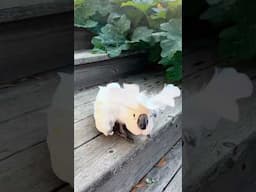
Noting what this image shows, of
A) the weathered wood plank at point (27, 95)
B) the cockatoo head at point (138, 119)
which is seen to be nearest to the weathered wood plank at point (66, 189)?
the weathered wood plank at point (27, 95)

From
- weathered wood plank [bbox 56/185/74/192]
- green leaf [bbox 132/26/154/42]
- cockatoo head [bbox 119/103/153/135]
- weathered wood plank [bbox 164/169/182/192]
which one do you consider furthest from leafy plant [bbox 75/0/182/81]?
weathered wood plank [bbox 56/185/74/192]

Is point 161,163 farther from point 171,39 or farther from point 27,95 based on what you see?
point 27,95

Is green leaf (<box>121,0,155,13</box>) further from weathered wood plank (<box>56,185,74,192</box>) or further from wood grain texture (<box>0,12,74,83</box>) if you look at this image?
weathered wood plank (<box>56,185,74,192</box>)

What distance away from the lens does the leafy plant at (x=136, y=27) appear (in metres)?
0.83

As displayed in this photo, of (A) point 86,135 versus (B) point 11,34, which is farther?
(A) point 86,135

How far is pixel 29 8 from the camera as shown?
64 centimetres

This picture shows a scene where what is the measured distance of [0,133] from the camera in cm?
62

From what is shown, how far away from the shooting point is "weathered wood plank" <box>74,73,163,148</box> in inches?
34.4

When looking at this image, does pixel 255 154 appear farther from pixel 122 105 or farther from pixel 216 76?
pixel 122 105

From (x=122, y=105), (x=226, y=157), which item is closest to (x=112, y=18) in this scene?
(x=122, y=105)

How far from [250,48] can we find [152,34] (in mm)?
323

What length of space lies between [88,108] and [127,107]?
0.32ft

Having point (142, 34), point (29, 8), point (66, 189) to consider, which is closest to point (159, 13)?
point (142, 34)

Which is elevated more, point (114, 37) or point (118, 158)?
point (114, 37)
